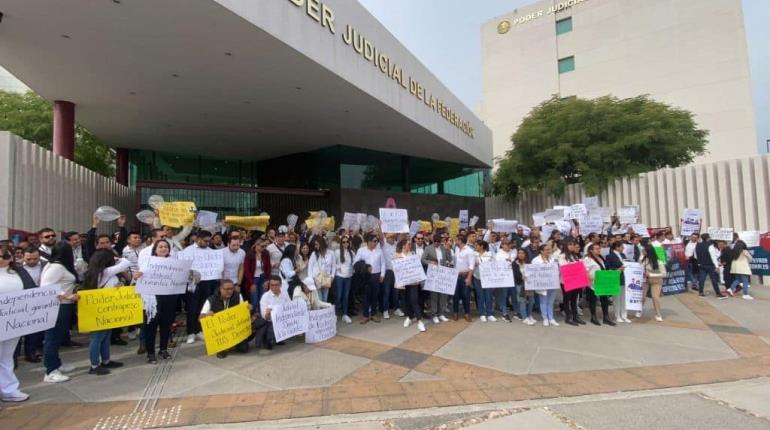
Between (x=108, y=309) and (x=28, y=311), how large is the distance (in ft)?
2.86

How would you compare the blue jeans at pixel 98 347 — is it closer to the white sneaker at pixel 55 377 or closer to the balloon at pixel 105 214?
the white sneaker at pixel 55 377

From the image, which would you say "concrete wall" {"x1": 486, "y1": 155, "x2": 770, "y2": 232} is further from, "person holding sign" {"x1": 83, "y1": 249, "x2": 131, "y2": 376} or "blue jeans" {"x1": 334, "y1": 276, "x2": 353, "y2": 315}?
"person holding sign" {"x1": 83, "y1": 249, "x2": 131, "y2": 376}

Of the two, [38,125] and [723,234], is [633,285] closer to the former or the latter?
[723,234]

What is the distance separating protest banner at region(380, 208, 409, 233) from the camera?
955 centimetres

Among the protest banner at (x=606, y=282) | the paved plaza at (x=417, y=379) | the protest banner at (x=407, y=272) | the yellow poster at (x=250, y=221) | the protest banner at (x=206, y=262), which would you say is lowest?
the paved plaza at (x=417, y=379)

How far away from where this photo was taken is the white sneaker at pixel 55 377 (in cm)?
545

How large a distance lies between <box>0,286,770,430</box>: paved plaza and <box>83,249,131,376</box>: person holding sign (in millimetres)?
165

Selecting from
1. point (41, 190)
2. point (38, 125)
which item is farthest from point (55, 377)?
point (38, 125)

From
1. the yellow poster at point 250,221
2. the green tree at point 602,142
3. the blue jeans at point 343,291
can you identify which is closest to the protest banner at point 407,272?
the blue jeans at point 343,291

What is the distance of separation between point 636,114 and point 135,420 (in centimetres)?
2247

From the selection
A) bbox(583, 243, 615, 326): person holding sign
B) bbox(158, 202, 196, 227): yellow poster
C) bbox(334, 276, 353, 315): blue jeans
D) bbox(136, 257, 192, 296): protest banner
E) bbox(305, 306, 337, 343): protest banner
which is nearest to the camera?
bbox(136, 257, 192, 296): protest banner

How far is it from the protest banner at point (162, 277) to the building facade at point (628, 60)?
2879 cm

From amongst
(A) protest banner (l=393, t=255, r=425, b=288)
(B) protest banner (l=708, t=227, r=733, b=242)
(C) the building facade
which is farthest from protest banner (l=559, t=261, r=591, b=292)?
(C) the building facade

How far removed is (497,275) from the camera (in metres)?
8.41
